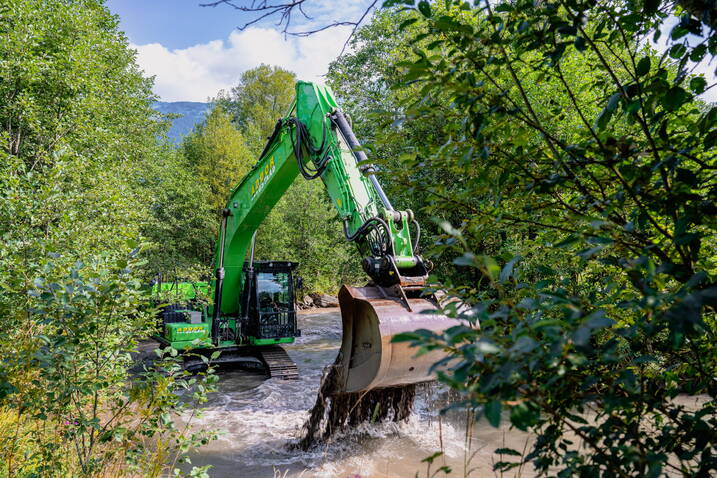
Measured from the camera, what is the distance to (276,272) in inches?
356

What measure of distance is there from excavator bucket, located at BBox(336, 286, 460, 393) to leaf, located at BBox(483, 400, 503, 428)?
93.4 inches

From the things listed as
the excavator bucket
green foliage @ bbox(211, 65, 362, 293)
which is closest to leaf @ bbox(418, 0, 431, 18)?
the excavator bucket

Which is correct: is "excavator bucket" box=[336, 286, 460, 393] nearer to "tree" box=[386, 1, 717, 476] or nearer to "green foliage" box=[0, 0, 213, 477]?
"green foliage" box=[0, 0, 213, 477]

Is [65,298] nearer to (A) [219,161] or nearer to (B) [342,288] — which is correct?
(B) [342,288]

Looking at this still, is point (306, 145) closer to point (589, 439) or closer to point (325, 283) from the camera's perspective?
point (589, 439)

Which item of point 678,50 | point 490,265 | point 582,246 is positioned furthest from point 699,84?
point 490,265

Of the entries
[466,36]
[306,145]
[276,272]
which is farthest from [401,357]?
[276,272]

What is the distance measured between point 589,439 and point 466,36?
1200 mm

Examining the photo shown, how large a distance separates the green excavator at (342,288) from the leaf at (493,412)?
24 cm

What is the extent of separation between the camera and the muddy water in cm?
482

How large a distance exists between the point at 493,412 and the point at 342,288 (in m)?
3.12

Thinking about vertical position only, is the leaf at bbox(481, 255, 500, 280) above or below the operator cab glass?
above

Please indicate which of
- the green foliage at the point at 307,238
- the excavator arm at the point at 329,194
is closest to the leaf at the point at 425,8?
the excavator arm at the point at 329,194

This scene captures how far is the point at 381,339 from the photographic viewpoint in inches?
136
